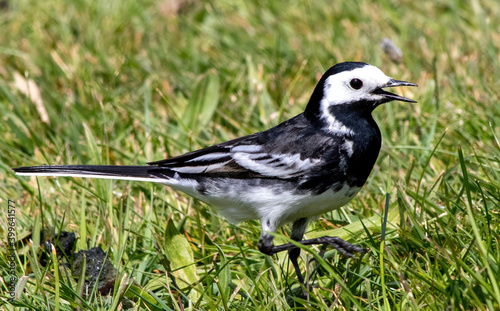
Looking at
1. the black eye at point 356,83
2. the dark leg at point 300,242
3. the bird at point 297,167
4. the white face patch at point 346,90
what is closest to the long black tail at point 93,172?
the bird at point 297,167

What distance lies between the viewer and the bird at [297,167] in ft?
9.57

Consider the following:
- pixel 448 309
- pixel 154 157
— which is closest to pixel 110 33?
pixel 154 157

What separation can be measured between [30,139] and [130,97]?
98 cm

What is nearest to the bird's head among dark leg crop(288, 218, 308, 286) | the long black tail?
dark leg crop(288, 218, 308, 286)

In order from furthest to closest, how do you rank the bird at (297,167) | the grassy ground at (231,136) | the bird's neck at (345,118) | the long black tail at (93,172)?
the long black tail at (93,172) < the bird's neck at (345,118) < the bird at (297,167) < the grassy ground at (231,136)

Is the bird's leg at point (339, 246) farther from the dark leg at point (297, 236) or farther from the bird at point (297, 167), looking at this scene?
the dark leg at point (297, 236)

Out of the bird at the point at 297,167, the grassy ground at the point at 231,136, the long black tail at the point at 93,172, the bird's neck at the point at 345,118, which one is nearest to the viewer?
the grassy ground at the point at 231,136

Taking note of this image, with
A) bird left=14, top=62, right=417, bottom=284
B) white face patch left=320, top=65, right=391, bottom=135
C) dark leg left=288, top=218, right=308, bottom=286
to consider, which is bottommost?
dark leg left=288, top=218, right=308, bottom=286

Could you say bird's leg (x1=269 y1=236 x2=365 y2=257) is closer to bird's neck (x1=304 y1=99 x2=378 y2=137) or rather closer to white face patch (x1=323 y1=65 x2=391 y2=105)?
bird's neck (x1=304 y1=99 x2=378 y2=137)

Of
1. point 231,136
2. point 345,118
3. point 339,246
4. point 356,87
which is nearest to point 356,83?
point 356,87

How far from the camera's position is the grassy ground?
272 cm

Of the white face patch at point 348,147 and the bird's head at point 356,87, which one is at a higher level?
the bird's head at point 356,87

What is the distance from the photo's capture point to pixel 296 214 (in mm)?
3016

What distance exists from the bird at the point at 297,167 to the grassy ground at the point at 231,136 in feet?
0.59
